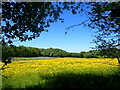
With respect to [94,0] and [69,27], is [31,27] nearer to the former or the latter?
[69,27]

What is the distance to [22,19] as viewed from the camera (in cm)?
652

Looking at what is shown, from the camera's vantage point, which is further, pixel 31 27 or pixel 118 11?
pixel 118 11

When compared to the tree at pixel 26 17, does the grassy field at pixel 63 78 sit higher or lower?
lower

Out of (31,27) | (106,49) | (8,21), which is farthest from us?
(106,49)

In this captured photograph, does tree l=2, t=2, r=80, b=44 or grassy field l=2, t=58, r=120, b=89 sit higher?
tree l=2, t=2, r=80, b=44

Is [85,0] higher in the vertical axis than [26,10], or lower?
higher

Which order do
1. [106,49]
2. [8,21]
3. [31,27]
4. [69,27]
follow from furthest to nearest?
[106,49] < [69,27] < [31,27] < [8,21]

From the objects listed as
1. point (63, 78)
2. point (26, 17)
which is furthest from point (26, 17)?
point (63, 78)

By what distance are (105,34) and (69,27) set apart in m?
3.05

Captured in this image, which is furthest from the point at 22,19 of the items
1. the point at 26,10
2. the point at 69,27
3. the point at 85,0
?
the point at 85,0

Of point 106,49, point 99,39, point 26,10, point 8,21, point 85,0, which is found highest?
point 85,0

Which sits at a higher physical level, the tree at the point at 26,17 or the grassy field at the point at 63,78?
the tree at the point at 26,17

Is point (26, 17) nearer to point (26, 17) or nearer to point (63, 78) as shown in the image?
point (26, 17)

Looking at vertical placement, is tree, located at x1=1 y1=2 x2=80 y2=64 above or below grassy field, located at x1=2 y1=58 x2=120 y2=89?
above
